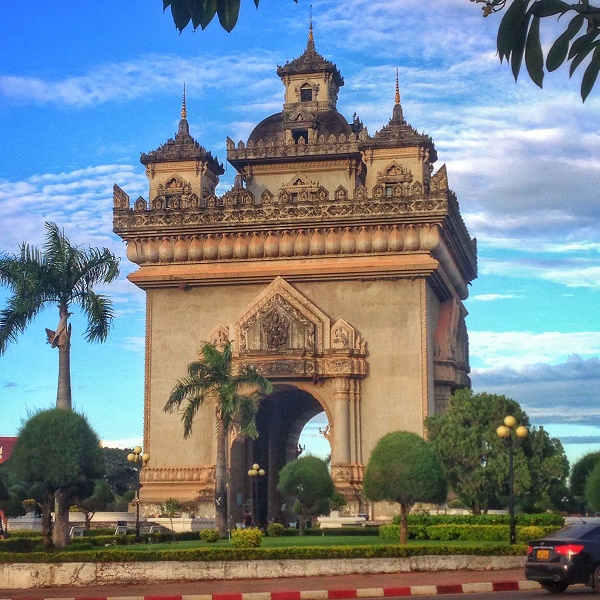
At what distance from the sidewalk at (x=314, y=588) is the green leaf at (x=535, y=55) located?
12.4 m

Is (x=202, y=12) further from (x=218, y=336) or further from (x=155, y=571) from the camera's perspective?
(x=218, y=336)

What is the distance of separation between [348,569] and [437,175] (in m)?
19.2

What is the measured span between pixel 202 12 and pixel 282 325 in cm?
3153

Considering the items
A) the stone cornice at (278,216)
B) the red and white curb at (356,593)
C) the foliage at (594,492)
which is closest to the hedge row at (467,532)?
the red and white curb at (356,593)

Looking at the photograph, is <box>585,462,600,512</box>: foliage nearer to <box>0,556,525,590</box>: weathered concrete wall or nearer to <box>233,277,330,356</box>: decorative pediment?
<box>233,277,330,356</box>: decorative pediment

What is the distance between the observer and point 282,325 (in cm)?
3556

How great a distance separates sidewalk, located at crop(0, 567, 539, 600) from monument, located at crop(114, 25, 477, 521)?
16009mm

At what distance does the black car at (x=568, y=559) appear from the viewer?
1403 centimetres

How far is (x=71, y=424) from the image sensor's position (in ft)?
71.5

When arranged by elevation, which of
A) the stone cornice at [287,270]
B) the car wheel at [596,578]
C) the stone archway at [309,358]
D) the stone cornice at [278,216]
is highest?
the stone cornice at [278,216]

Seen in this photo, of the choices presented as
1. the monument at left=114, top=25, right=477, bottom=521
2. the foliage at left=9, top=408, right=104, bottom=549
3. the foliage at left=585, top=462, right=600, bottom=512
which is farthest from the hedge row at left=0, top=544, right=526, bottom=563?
the foliage at left=585, top=462, right=600, bottom=512

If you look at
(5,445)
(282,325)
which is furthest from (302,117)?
(5,445)

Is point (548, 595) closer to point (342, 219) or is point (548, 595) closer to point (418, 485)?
point (418, 485)

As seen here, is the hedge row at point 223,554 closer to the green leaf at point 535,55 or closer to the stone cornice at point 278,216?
the green leaf at point 535,55
